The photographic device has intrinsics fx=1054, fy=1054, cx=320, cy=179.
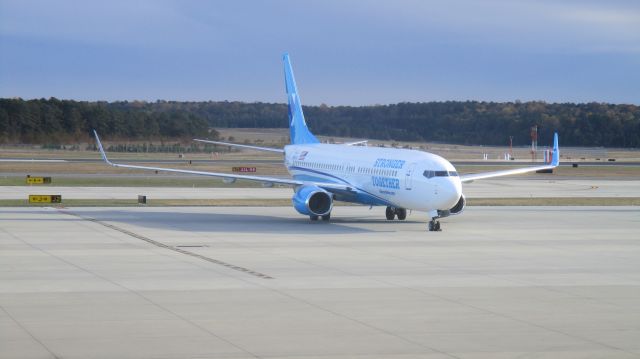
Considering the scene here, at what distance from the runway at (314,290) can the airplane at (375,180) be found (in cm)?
114

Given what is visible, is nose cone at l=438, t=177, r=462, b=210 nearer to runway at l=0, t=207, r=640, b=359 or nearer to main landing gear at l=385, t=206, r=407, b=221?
runway at l=0, t=207, r=640, b=359

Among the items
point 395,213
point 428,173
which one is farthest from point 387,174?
point 395,213


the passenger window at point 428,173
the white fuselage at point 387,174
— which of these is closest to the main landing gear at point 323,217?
the white fuselage at point 387,174

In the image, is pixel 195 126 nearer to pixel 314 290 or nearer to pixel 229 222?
pixel 229 222

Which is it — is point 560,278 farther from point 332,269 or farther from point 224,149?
point 224,149

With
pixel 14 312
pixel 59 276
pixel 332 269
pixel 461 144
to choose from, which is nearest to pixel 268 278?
pixel 332 269

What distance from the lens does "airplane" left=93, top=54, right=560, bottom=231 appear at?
3944 centimetres

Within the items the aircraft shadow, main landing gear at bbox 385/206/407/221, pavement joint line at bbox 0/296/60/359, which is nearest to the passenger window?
the aircraft shadow

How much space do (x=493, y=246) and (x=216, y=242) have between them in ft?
30.3

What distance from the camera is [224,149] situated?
472ft

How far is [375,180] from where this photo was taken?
42.8 metres

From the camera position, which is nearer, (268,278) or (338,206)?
(268,278)

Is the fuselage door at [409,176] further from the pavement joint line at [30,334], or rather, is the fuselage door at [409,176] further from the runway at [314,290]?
the pavement joint line at [30,334]

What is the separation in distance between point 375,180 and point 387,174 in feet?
3.38
